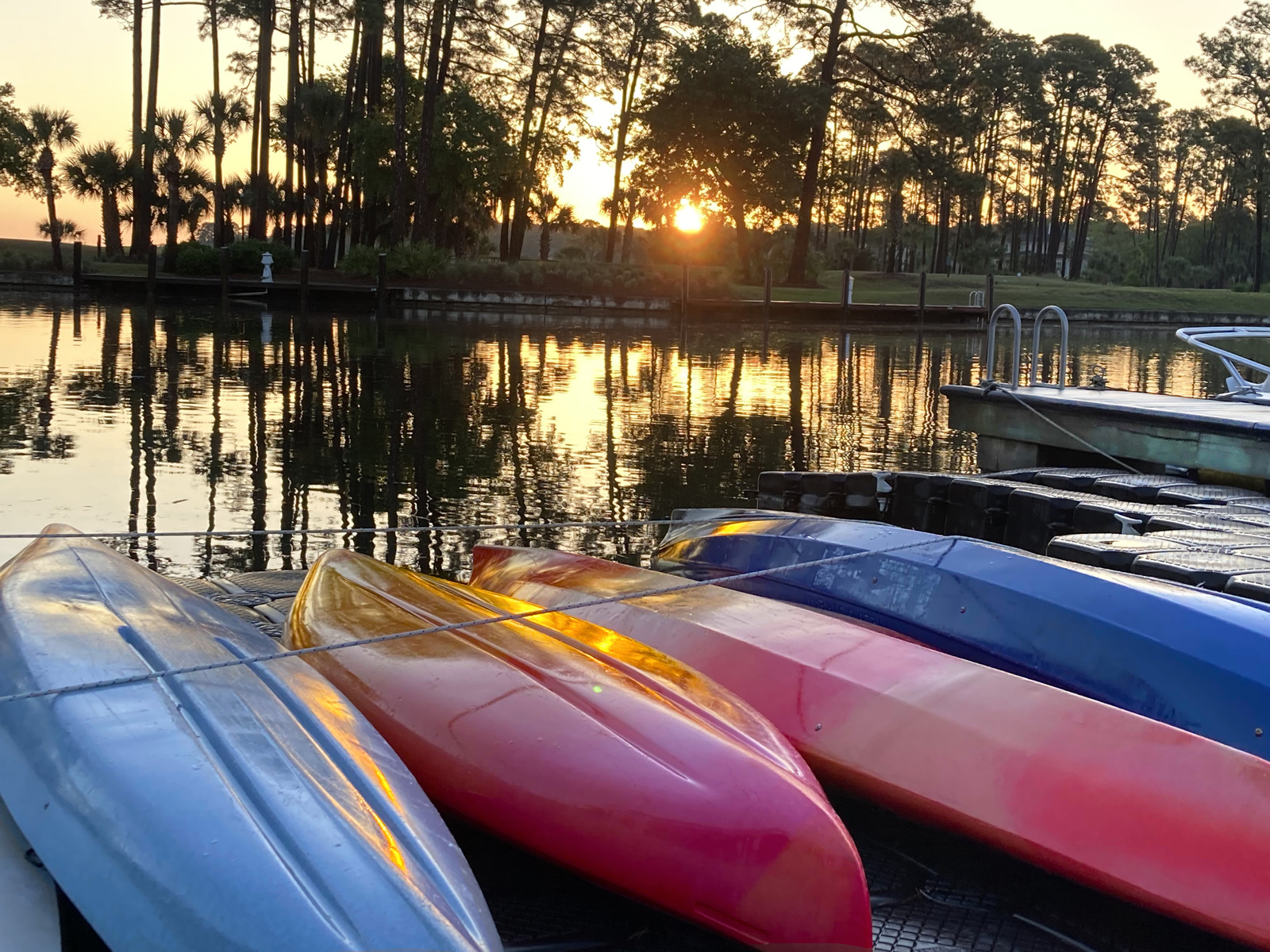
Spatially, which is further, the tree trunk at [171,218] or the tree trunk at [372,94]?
the tree trunk at [372,94]

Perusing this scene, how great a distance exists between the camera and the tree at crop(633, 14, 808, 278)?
4684 cm

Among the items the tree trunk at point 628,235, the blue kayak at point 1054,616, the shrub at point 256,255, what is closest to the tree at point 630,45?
the tree trunk at point 628,235

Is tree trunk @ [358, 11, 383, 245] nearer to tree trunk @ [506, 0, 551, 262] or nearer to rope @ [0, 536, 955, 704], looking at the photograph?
tree trunk @ [506, 0, 551, 262]

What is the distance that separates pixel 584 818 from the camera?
3.07 m

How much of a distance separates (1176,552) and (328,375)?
13036 mm

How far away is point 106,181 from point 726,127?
26.1 metres

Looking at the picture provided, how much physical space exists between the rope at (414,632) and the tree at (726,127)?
43018mm

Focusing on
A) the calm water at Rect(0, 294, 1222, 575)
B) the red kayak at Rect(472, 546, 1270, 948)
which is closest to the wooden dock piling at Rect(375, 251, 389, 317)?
the calm water at Rect(0, 294, 1222, 575)

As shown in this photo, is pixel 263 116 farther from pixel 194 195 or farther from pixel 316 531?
pixel 316 531

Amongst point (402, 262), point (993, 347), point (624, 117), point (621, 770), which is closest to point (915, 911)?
point (621, 770)

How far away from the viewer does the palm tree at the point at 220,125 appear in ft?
163

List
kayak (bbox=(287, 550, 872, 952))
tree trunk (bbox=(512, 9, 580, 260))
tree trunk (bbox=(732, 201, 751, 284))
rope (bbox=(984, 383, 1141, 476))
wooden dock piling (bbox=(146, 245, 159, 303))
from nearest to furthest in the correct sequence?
kayak (bbox=(287, 550, 872, 952))
rope (bbox=(984, 383, 1141, 476))
wooden dock piling (bbox=(146, 245, 159, 303))
tree trunk (bbox=(512, 9, 580, 260))
tree trunk (bbox=(732, 201, 751, 284))

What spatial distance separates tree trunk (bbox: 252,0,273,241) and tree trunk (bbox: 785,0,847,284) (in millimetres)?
19306

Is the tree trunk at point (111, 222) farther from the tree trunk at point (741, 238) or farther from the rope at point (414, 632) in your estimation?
the rope at point (414, 632)
